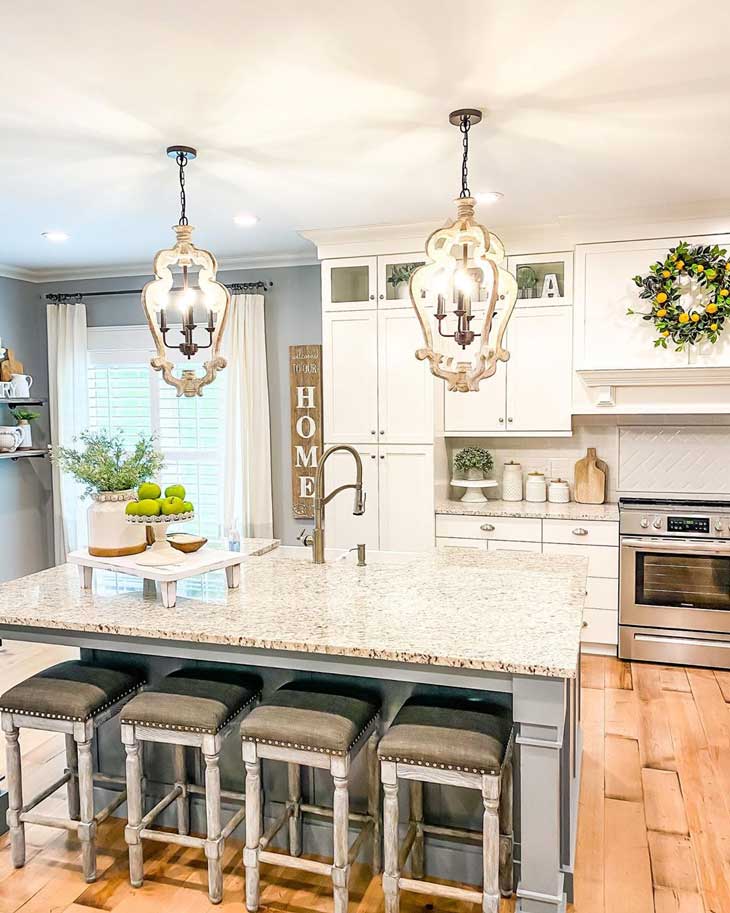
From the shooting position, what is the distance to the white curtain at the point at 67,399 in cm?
584

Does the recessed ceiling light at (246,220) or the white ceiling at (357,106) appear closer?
the white ceiling at (357,106)

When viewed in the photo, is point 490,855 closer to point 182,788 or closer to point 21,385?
point 182,788

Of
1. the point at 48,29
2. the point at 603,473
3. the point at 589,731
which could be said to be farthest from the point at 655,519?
Result: the point at 48,29

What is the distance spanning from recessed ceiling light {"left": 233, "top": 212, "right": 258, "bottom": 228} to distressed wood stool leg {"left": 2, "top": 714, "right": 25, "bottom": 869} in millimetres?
2805

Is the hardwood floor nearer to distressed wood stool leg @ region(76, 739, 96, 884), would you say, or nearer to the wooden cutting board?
distressed wood stool leg @ region(76, 739, 96, 884)

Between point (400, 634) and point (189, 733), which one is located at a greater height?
point (400, 634)

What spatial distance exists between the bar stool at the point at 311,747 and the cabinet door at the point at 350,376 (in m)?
2.54

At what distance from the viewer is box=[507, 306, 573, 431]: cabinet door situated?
14.9ft

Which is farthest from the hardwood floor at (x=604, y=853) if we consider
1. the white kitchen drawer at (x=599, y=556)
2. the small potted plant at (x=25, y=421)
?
the small potted plant at (x=25, y=421)

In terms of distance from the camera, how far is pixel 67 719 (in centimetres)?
242

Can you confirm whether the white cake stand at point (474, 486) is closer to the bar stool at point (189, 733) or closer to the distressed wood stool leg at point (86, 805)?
the bar stool at point (189, 733)

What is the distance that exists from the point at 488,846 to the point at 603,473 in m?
3.18

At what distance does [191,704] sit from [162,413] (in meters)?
3.76

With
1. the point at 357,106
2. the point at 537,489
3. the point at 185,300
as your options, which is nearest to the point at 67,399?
the point at 185,300
